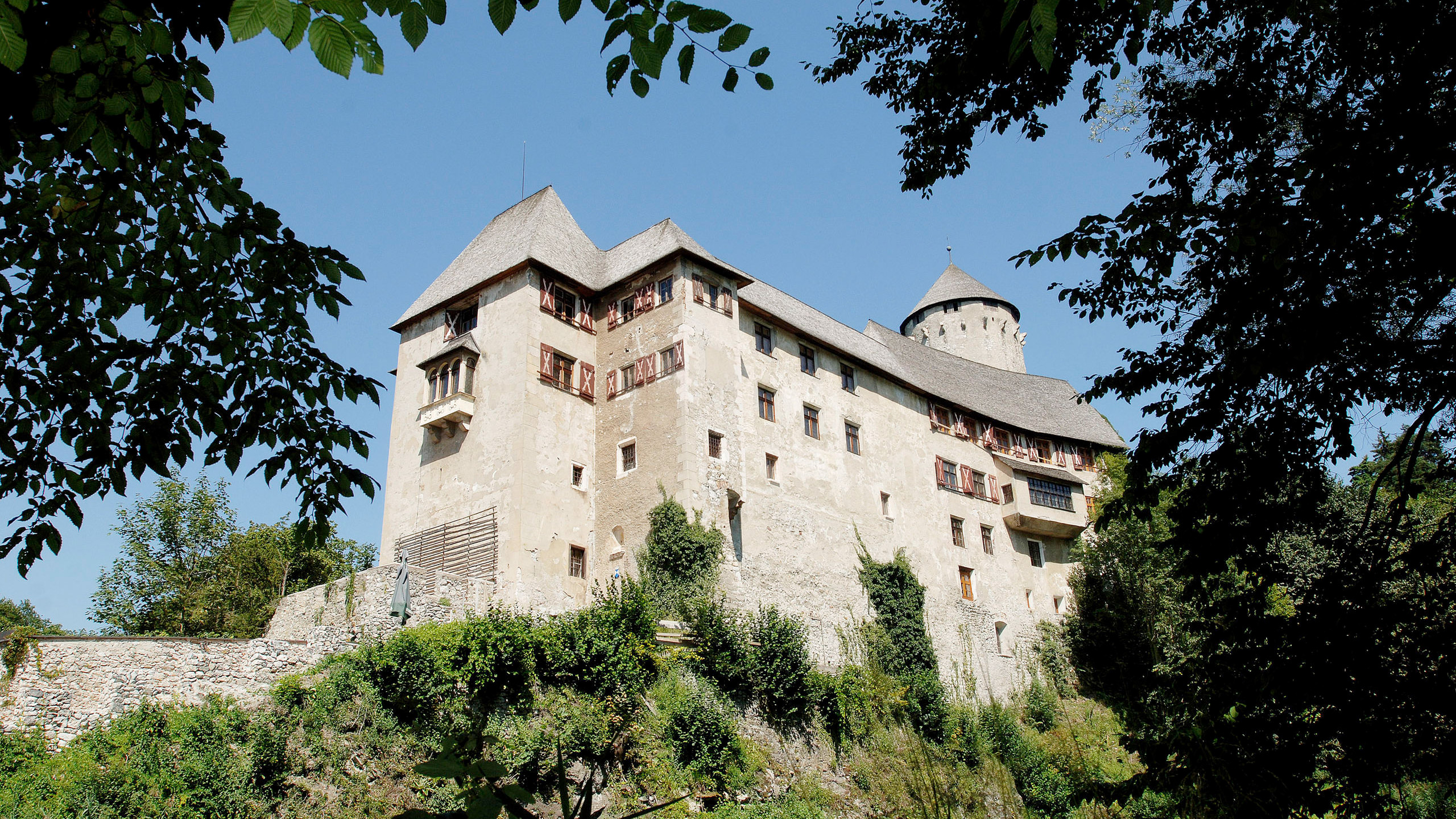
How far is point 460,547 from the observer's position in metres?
25.8

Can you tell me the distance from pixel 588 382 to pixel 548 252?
3.89m

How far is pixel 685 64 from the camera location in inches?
177

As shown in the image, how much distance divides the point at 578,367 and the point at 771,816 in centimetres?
1462

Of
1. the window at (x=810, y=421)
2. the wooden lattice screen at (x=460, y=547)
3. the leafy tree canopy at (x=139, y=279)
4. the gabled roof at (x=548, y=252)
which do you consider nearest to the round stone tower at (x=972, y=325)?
the window at (x=810, y=421)

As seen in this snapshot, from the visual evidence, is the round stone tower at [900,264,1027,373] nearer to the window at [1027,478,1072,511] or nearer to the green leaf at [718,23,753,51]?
the window at [1027,478,1072,511]

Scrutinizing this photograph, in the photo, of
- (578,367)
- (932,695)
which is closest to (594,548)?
(578,367)

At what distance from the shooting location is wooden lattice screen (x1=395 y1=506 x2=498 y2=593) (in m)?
24.9

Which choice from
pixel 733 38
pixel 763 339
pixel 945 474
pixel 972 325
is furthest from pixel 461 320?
pixel 972 325

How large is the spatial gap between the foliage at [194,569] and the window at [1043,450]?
26950 mm

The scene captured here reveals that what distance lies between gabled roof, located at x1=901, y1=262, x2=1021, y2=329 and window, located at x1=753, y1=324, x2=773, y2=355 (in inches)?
1023

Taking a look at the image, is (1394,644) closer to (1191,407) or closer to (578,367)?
(1191,407)

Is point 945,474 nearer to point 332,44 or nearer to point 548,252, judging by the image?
point 548,252

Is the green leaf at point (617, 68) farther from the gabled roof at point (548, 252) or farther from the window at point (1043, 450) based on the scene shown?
the window at point (1043, 450)

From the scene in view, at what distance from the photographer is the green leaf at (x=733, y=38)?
442 centimetres
